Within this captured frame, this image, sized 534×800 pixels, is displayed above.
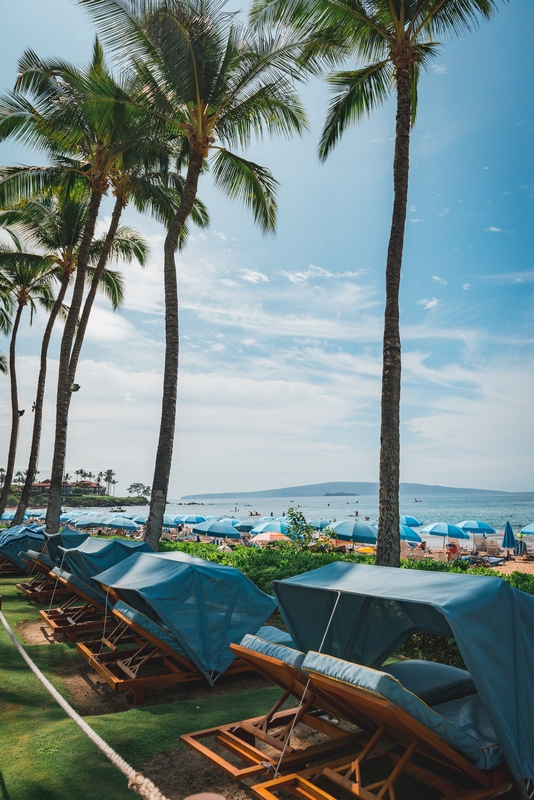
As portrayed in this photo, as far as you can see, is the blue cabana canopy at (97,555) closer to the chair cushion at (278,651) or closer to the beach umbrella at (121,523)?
the chair cushion at (278,651)

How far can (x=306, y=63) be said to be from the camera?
12.5 meters

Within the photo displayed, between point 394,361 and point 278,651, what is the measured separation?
5778 millimetres

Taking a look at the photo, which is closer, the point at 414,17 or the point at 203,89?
the point at 414,17

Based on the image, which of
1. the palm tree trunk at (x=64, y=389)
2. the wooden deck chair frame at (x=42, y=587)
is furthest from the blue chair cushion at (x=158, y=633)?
the palm tree trunk at (x=64, y=389)

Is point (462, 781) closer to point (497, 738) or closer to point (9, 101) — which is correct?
point (497, 738)

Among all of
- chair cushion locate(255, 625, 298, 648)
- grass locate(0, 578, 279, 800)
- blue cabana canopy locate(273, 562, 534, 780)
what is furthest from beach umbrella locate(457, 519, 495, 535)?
blue cabana canopy locate(273, 562, 534, 780)

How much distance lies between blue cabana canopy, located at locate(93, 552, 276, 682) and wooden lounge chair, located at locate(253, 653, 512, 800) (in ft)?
8.31

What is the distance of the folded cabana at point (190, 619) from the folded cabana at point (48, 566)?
540 centimetres

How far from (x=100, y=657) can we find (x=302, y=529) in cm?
885

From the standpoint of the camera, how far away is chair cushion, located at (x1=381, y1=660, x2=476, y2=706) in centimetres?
440

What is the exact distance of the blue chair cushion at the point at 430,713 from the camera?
132 inches

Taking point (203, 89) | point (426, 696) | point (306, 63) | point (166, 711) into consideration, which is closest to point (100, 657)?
point (166, 711)

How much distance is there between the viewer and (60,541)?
40.5ft

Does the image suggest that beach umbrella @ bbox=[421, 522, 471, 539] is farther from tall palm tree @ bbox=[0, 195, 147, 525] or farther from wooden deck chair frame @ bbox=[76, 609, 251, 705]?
wooden deck chair frame @ bbox=[76, 609, 251, 705]
